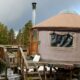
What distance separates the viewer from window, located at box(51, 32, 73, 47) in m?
19.2

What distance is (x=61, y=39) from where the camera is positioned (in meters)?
19.4

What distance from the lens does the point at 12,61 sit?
1833 centimetres

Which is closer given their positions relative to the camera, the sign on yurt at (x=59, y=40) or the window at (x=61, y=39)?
the sign on yurt at (x=59, y=40)

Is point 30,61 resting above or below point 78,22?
below

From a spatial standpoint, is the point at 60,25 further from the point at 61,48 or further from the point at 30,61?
the point at 30,61

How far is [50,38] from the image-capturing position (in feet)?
63.4

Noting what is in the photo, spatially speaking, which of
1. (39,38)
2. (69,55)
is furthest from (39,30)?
(69,55)

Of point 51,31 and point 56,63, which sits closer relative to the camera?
point 56,63

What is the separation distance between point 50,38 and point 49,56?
80 cm

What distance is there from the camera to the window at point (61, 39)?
63.1 feet

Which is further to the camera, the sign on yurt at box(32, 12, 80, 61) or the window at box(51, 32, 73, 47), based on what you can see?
the window at box(51, 32, 73, 47)

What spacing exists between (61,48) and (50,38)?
668mm

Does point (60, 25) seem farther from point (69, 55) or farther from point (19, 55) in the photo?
point (19, 55)

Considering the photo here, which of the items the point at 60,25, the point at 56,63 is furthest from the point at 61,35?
the point at 56,63
